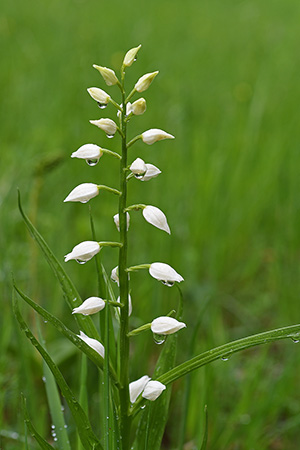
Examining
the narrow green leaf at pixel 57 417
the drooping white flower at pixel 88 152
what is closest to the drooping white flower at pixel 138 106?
the drooping white flower at pixel 88 152

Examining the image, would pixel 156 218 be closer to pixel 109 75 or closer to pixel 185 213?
pixel 109 75

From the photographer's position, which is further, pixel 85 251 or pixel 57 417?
pixel 57 417

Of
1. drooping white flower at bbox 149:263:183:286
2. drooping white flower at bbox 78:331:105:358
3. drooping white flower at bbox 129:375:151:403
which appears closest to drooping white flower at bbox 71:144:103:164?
drooping white flower at bbox 149:263:183:286

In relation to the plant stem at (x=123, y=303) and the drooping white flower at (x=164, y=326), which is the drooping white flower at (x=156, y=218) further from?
the drooping white flower at (x=164, y=326)

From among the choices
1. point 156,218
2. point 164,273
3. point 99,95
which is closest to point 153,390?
point 164,273

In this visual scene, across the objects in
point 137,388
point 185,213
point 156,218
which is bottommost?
point 185,213
